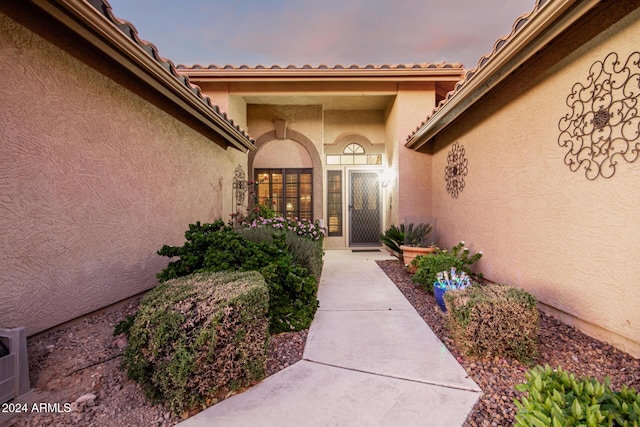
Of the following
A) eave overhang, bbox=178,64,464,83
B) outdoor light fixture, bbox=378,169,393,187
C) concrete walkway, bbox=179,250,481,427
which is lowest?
concrete walkway, bbox=179,250,481,427

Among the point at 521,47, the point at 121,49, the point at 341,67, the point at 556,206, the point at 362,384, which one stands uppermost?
the point at 341,67

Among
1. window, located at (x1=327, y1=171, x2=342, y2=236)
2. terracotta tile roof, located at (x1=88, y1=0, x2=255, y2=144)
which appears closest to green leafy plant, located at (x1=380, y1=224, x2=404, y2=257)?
window, located at (x1=327, y1=171, x2=342, y2=236)

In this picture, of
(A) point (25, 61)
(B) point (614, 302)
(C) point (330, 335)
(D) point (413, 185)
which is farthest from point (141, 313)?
(D) point (413, 185)

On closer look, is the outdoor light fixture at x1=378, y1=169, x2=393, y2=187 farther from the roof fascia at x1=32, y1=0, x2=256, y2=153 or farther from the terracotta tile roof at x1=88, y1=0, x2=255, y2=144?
the terracotta tile roof at x1=88, y1=0, x2=255, y2=144

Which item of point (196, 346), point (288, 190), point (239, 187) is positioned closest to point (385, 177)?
point (288, 190)

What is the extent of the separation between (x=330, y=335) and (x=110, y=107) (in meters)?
3.37

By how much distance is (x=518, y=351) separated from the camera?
220 centimetres

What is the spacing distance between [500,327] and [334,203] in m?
7.14

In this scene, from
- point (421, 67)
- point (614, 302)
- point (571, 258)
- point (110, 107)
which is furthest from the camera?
point (421, 67)

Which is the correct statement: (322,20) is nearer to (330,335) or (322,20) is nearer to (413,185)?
(413,185)

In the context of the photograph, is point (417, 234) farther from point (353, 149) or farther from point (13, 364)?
point (13, 364)

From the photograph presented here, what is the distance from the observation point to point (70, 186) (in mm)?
2508

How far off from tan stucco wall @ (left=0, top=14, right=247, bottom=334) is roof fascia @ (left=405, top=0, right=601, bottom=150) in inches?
167

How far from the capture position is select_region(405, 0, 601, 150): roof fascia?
2270 millimetres
